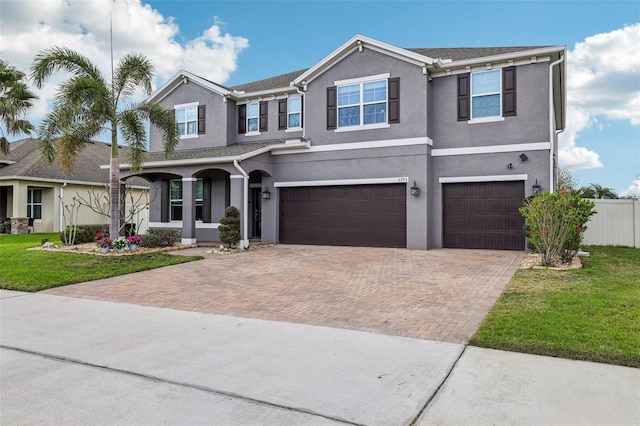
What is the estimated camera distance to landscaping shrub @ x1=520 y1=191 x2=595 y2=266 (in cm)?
1030

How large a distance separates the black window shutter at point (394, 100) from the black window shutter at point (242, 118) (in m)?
6.75

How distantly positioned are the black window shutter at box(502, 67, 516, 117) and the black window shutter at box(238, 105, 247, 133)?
10.3m

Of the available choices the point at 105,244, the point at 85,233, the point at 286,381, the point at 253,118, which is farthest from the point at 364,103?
the point at 286,381

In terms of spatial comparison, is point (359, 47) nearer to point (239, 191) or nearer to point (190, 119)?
point (239, 191)

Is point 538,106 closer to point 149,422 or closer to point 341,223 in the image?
point 341,223

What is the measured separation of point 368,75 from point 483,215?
629 centimetres

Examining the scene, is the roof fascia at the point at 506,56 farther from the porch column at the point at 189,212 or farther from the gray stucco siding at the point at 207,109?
the porch column at the point at 189,212

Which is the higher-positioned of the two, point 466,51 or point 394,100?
point 466,51

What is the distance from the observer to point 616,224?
16.1 metres

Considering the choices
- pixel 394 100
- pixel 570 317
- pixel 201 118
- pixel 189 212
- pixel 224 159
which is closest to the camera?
pixel 570 317

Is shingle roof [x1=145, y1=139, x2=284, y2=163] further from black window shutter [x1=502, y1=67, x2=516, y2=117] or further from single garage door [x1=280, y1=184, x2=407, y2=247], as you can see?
black window shutter [x1=502, y1=67, x2=516, y2=117]

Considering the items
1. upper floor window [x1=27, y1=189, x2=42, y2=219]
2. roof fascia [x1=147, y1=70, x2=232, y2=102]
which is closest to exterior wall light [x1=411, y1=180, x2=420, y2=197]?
roof fascia [x1=147, y1=70, x2=232, y2=102]

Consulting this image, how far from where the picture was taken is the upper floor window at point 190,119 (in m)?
19.1

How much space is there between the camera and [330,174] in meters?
16.3
